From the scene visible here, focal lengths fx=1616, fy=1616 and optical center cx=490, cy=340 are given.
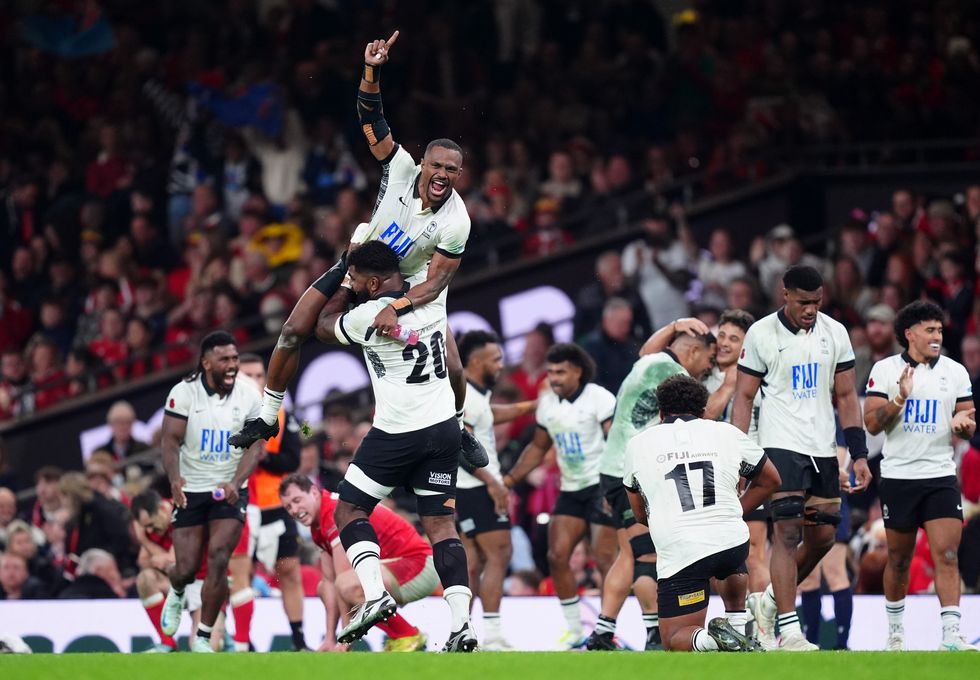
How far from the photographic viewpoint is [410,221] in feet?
32.6

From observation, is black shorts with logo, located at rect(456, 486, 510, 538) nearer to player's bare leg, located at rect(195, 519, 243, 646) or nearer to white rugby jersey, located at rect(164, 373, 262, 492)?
white rugby jersey, located at rect(164, 373, 262, 492)

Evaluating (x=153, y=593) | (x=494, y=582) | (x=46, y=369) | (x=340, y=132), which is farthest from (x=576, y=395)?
(x=46, y=369)

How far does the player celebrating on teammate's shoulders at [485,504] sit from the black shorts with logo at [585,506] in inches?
17.4

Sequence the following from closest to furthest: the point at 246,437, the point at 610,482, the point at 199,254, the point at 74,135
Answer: the point at 246,437
the point at 610,482
the point at 199,254
the point at 74,135

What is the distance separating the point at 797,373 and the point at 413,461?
2.68m

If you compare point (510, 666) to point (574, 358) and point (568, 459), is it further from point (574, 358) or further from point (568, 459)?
point (574, 358)

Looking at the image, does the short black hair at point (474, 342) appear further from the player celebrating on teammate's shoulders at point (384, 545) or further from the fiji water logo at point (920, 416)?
the fiji water logo at point (920, 416)

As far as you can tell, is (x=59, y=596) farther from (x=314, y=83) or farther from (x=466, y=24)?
(x=466, y=24)

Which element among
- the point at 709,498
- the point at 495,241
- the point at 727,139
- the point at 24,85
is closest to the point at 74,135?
the point at 24,85

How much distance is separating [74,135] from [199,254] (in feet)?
13.9

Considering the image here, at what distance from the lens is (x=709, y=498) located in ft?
30.7

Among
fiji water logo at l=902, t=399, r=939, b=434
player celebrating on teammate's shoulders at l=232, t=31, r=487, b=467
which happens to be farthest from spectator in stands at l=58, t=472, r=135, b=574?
fiji water logo at l=902, t=399, r=939, b=434

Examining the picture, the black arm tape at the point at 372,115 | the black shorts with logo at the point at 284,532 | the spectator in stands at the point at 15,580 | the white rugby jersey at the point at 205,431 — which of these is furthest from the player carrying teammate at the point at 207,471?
the spectator in stands at the point at 15,580

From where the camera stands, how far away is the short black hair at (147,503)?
13.1 meters
